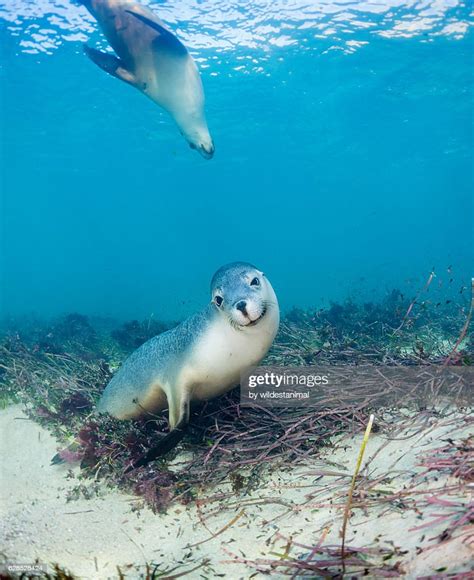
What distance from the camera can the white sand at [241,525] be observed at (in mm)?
1738

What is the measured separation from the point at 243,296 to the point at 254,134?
34351 mm

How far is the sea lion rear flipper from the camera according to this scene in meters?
5.25

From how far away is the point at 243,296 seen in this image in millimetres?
2918

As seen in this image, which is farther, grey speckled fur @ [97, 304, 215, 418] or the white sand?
grey speckled fur @ [97, 304, 215, 418]

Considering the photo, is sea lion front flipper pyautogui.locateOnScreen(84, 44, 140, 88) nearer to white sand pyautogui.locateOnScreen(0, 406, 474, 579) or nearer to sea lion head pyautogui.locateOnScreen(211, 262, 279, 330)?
sea lion head pyautogui.locateOnScreen(211, 262, 279, 330)

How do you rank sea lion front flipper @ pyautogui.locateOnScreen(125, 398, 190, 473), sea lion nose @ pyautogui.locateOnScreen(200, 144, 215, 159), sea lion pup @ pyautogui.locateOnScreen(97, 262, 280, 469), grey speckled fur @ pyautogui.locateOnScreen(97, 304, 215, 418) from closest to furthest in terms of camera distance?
sea lion front flipper @ pyautogui.locateOnScreen(125, 398, 190, 473), sea lion pup @ pyautogui.locateOnScreen(97, 262, 280, 469), grey speckled fur @ pyautogui.locateOnScreen(97, 304, 215, 418), sea lion nose @ pyautogui.locateOnScreen(200, 144, 215, 159)

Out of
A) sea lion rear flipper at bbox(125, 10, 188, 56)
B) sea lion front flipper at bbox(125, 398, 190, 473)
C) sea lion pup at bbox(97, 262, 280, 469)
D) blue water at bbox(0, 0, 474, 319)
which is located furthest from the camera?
blue water at bbox(0, 0, 474, 319)

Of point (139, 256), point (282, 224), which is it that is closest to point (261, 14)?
point (282, 224)

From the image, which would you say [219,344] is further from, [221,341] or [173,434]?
[173,434]

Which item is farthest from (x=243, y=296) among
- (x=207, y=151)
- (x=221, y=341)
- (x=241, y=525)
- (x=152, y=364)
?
(x=207, y=151)

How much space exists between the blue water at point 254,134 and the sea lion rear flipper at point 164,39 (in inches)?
182

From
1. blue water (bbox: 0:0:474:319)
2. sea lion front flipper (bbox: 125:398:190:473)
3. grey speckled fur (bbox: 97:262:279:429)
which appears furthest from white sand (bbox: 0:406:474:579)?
blue water (bbox: 0:0:474:319)

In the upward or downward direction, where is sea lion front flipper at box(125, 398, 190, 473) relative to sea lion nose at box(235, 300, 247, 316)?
downward

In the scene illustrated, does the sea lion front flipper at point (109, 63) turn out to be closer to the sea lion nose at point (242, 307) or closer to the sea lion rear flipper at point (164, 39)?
the sea lion rear flipper at point (164, 39)
